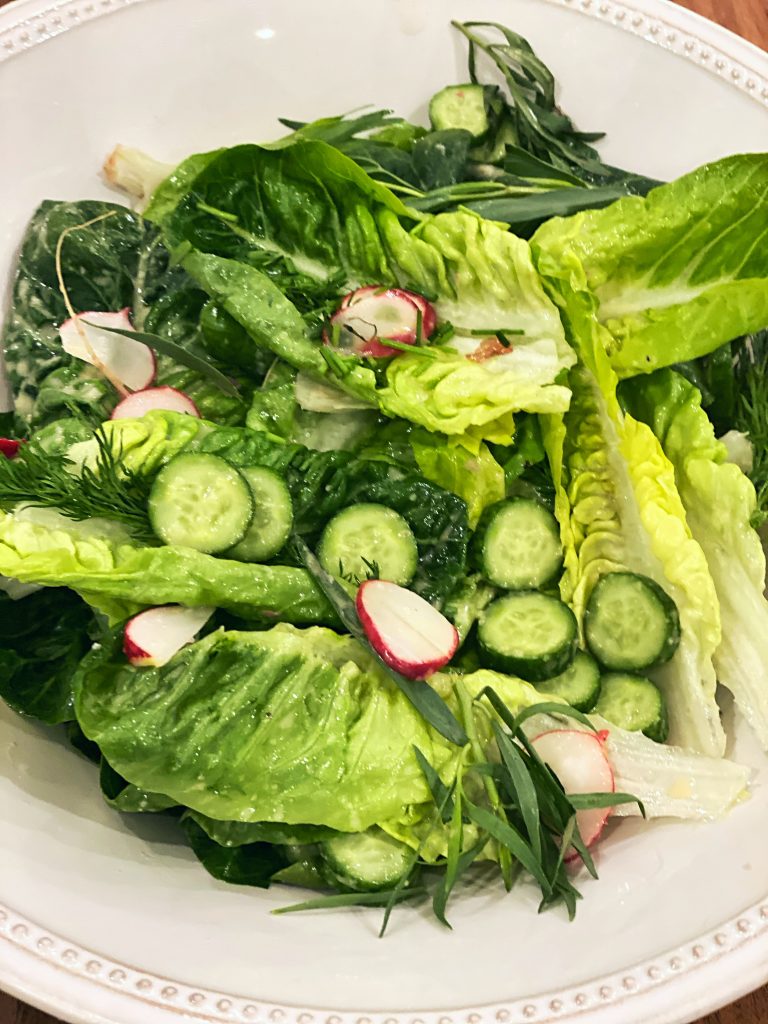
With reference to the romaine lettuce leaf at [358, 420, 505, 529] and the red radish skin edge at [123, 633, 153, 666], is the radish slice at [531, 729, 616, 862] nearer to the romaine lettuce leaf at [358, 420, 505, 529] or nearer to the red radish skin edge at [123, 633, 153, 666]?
the romaine lettuce leaf at [358, 420, 505, 529]

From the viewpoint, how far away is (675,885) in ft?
5.60

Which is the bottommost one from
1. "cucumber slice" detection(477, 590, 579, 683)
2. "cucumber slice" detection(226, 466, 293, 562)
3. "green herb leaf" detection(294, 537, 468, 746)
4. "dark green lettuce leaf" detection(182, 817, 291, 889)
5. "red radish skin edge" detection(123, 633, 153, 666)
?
"dark green lettuce leaf" detection(182, 817, 291, 889)

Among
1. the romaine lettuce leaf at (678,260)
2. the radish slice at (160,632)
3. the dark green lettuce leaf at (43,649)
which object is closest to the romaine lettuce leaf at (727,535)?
the romaine lettuce leaf at (678,260)

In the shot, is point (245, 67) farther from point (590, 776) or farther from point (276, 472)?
point (590, 776)

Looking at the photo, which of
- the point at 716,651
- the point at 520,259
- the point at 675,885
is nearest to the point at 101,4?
the point at 520,259

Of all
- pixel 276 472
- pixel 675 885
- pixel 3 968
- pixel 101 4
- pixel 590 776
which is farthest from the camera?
pixel 101 4

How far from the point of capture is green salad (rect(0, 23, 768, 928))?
1.81 meters

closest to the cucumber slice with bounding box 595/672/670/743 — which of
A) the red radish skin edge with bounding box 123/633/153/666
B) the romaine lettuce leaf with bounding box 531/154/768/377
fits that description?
the romaine lettuce leaf with bounding box 531/154/768/377

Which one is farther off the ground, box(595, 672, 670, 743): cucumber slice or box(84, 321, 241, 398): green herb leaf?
box(84, 321, 241, 398): green herb leaf

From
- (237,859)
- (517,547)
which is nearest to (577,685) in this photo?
(517,547)

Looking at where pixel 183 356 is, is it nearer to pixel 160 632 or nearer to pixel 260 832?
pixel 160 632

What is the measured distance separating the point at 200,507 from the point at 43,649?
56 cm

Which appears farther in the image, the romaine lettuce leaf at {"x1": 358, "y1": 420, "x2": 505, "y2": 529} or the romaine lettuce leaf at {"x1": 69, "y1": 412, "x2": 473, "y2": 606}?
the romaine lettuce leaf at {"x1": 358, "y1": 420, "x2": 505, "y2": 529}

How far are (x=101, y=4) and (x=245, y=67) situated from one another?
49 centimetres
